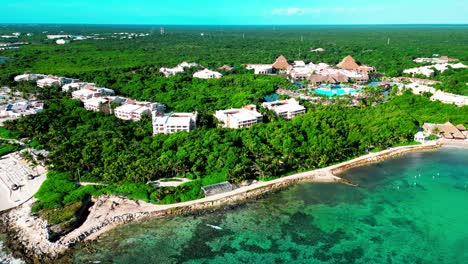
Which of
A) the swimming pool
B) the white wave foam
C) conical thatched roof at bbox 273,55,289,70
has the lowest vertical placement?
the white wave foam

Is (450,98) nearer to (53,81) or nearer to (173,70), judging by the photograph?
(173,70)

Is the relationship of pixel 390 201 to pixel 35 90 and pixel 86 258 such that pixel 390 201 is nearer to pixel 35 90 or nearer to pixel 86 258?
pixel 86 258

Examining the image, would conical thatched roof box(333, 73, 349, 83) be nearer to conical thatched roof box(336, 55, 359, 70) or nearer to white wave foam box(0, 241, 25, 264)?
conical thatched roof box(336, 55, 359, 70)

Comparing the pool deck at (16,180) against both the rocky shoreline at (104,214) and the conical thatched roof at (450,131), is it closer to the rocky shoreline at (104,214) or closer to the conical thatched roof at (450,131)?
the rocky shoreline at (104,214)

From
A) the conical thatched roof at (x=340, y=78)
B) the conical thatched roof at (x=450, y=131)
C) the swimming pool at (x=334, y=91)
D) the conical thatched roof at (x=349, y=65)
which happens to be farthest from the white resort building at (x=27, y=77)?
the conical thatched roof at (x=450, y=131)

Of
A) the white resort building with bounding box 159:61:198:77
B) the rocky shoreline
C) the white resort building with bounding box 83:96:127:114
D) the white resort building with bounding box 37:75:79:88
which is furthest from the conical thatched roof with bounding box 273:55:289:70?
the rocky shoreline
